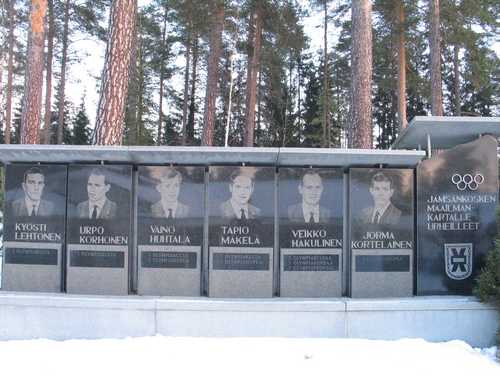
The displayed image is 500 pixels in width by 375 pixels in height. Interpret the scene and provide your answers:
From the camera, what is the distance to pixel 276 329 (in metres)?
5.74

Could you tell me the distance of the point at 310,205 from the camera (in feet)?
20.9

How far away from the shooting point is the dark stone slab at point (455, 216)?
6.32 m

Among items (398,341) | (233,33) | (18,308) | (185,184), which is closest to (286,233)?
(185,184)

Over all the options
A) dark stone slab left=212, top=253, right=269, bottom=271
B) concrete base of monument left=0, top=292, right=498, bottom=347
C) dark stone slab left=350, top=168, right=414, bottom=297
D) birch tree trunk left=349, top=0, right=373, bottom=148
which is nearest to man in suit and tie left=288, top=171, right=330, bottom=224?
dark stone slab left=350, top=168, right=414, bottom=297

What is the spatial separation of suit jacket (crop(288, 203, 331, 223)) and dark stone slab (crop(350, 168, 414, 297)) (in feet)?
1.18

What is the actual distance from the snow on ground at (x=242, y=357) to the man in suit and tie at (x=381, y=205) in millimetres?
1619

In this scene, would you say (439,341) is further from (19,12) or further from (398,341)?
(19,12)

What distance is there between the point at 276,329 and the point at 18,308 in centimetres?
332

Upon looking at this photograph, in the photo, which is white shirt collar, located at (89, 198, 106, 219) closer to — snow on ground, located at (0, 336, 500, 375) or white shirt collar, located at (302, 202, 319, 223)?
snow on ground, located at (0, 336, 500, 375)

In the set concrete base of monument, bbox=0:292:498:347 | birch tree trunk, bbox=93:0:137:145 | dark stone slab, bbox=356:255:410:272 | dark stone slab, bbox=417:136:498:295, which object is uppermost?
birch tree trunk, bbox=93:0:137:145

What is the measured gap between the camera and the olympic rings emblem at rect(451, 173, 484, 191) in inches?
Answer: 251

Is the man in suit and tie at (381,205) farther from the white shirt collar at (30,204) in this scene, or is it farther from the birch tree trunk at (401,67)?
the birch tree trunk at (401,67)

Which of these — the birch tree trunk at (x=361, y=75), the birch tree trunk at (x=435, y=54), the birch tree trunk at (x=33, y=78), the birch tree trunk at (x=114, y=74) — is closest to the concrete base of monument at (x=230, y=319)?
the birch tree trunk at (x=114, y=74)

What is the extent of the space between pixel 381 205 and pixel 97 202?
4011 mm
